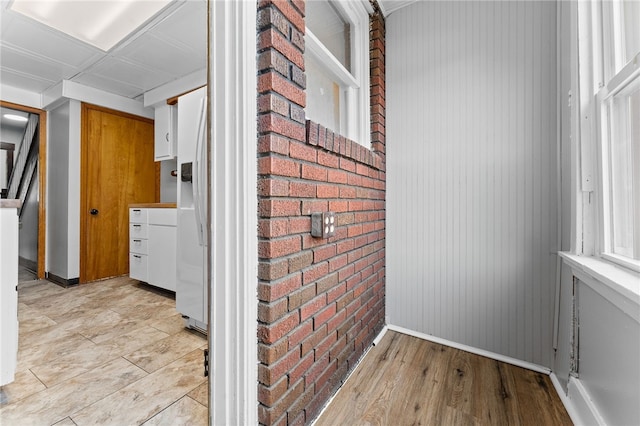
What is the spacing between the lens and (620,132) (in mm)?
1146

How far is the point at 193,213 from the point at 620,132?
2.38 meters

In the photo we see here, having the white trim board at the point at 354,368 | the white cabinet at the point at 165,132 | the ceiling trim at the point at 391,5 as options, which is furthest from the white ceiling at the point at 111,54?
the white trim board at the point at 354,368

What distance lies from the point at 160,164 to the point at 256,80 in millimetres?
3671

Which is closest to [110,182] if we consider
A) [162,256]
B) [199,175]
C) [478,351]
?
[162,256]

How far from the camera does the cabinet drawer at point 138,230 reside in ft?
10.3

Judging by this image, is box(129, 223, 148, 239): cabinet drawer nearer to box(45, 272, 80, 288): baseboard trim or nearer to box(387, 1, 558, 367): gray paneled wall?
box(45, 272, 80, 288): baseboard trim

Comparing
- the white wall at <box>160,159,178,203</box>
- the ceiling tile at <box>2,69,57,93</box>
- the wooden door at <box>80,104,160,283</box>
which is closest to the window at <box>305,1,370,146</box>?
the white wall at <box>160,159,178,203</box>

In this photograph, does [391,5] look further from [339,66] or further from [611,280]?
[611,280]

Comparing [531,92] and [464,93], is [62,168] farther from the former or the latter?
[531,92]

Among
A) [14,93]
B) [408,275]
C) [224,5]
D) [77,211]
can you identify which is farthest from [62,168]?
[408,275]

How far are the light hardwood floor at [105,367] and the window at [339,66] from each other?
159 cm

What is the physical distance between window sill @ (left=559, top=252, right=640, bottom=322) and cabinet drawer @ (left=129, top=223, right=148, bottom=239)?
140 inches

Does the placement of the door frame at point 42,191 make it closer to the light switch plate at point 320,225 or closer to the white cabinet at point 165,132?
the white cabinet at point 165,132

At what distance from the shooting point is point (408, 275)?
2.04m
